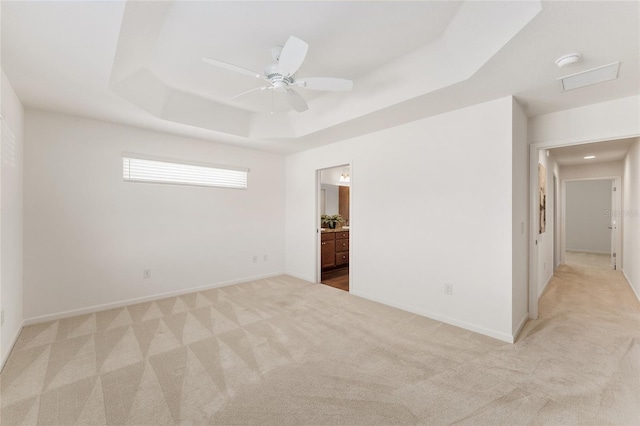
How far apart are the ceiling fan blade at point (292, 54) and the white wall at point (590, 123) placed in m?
2.84

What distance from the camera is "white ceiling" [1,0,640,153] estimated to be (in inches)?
67.4

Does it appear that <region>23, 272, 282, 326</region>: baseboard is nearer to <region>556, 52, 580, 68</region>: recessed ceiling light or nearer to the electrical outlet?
the electrical outlet

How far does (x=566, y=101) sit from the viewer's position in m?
2.73

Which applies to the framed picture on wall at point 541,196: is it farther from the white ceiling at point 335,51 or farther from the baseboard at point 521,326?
the baseboard at point 521,326

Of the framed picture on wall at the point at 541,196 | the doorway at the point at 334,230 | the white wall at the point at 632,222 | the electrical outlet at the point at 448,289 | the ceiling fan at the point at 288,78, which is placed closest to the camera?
the ceiling fan at the point at 288,78

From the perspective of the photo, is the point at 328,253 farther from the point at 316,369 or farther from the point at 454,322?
the point at 316,369

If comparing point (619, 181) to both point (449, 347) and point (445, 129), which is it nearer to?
point (445, 129)

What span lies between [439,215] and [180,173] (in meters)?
3.67

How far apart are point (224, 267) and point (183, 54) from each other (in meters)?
3.16

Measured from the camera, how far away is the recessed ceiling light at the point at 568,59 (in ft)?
6.40

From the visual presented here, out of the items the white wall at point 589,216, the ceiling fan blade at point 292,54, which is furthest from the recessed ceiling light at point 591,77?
the white wall at point 589,216

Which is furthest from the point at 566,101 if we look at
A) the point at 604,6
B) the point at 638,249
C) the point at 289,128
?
the point at 289,128

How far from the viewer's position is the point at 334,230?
19.3ft

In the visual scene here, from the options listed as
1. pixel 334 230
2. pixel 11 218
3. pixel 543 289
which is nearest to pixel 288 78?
pixel 11 218
